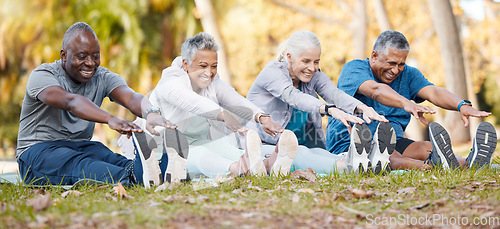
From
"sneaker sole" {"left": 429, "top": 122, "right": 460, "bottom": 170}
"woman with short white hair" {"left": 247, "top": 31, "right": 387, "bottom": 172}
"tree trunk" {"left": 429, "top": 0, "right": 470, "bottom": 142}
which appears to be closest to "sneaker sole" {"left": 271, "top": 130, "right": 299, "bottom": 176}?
"woman with short white hair" {"left": 247, "top": 31, "right": 387, "bottom": 172}

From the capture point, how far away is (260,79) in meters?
5.29

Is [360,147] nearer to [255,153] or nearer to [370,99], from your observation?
[255,153]

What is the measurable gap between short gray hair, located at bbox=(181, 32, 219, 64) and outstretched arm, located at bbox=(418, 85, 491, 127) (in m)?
2.31

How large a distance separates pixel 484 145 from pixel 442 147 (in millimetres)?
439

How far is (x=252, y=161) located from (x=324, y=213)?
4.24 feet

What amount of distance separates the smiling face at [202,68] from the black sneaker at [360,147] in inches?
55.9

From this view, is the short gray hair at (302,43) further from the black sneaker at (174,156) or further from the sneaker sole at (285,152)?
the black sneaker at (174,156)

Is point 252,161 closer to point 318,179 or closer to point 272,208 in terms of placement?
point 318,179

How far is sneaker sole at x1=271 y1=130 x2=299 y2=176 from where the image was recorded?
13.9 ft

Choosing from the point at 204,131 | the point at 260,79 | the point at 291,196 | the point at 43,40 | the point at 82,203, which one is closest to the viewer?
the point at 82,203

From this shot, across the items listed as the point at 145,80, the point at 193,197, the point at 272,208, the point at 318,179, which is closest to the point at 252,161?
the point at 318,179

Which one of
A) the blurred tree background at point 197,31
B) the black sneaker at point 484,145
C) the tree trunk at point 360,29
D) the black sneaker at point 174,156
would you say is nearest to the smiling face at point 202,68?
the black sneaker at point 174,156

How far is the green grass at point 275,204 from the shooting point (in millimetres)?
2879

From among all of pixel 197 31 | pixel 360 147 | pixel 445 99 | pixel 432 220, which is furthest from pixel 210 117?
pixel 197 31
